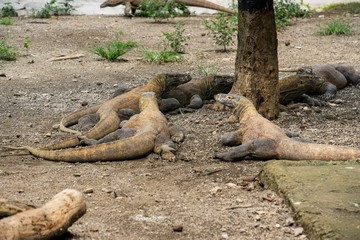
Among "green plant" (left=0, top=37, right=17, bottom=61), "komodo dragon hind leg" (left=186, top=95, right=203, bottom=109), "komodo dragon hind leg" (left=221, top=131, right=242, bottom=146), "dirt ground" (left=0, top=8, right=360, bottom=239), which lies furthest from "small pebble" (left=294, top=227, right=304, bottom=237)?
"green plant" (left=0, top=37, right=17, bottom=61)

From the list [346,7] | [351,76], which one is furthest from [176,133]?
[346,7]

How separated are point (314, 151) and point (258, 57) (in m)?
2.08

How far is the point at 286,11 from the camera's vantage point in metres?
13.9

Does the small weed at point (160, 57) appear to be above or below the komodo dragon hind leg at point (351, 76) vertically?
above

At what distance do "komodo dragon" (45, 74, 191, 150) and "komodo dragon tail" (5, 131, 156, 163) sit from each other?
12.6 inches

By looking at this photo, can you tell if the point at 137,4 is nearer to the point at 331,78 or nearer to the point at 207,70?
the point at 207,70

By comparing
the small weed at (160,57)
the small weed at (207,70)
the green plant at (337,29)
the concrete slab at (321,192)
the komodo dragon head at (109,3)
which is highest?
the komodo dragon head at (109,3)

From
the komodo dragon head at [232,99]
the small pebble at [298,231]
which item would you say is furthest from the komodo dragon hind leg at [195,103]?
the small pebble at [298,231]

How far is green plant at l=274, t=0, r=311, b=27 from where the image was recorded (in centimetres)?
1283

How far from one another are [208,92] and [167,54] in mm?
2383

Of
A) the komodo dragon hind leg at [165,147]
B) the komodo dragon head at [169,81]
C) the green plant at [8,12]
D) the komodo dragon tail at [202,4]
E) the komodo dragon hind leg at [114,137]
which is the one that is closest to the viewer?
the komodo dragon hind leg at [165,147]

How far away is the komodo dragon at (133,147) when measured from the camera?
4875 millimetres

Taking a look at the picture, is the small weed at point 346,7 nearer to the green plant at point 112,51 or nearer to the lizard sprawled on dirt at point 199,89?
the green plant at point 112,51

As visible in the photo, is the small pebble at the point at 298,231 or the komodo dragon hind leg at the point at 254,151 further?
the komodo dragon hind leg at the point at 254,151
